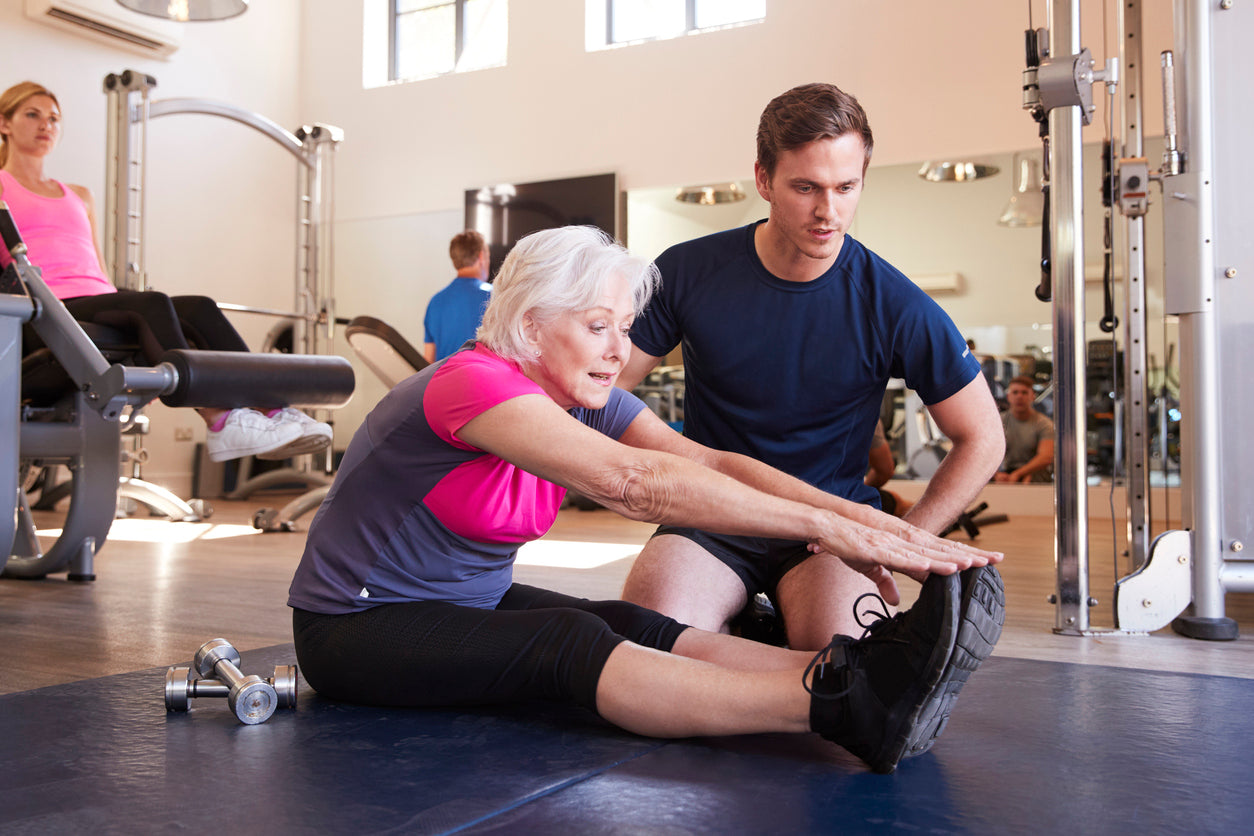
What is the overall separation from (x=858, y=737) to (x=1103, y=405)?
18.7ft

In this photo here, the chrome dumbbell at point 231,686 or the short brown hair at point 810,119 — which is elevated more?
the short brown hair at point 810,119

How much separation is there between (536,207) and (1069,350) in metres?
5.43

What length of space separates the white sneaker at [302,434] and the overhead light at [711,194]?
398 cm

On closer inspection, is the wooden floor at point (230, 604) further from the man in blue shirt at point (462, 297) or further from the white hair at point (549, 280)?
the man in blue shirt at point (462, 297)

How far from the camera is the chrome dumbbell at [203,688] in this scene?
1546 millimetres

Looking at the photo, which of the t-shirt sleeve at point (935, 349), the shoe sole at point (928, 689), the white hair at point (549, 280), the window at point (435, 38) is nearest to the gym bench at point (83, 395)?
the white hair at point (549, 280)

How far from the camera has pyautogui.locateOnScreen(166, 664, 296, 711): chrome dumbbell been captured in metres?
1.55

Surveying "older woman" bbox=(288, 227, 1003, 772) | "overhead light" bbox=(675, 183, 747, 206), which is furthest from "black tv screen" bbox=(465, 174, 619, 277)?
"older woman" bbox=(288, 227, 1003, 772)

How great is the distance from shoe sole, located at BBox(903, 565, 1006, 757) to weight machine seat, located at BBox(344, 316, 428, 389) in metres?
4.17

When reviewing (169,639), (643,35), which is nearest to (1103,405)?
(643,35)

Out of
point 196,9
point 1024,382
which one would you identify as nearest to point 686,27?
point 1024,382

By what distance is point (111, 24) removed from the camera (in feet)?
22.5

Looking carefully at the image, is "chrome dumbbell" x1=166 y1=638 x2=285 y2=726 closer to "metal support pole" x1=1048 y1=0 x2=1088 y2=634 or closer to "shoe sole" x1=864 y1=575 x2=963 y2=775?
"shoe sole" x1=864 y1=575 x2=963 y2=775

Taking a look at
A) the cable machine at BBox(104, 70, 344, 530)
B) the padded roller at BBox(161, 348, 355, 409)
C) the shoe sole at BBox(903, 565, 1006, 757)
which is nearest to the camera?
the shoe sole at BBox(903, 565, 1006, 757)
